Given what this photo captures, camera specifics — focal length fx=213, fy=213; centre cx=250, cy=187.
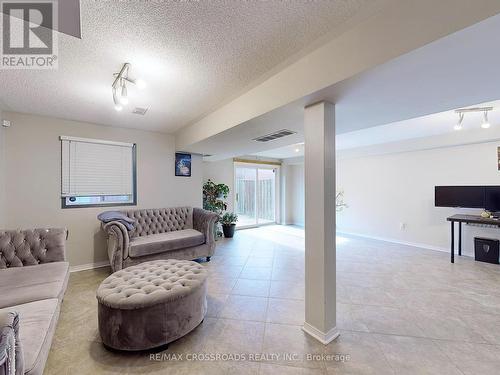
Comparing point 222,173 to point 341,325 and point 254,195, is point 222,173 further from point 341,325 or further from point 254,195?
point 341,325

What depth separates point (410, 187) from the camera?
4.84 m

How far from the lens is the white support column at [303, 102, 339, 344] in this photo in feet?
5.98

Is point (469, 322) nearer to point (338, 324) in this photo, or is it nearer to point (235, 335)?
point (338, 324)

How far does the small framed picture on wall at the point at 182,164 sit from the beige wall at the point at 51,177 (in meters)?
0.43

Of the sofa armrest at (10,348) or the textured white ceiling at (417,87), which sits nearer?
the sofa armrest at (10,348)

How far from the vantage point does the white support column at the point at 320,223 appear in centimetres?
182

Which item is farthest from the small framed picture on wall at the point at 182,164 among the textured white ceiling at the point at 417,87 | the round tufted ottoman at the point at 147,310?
the round tufted ottoman at the point at 147,310

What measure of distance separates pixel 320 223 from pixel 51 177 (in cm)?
397

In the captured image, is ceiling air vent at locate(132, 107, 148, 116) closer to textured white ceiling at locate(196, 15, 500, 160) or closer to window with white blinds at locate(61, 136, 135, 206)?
window with white blinds at locate(61, 136, 135, 206)

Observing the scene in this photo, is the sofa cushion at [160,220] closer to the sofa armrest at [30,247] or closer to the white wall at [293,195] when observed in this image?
the sofa armrest at [30,247]

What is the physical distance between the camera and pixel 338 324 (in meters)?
2.06

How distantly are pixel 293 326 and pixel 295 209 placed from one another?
227 inches

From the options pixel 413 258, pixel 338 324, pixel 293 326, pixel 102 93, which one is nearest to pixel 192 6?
pixel 102 93

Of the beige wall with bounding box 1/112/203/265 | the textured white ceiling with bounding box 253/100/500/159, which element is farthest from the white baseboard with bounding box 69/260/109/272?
the textured white ceiling with bounding box 253/100/500/159
